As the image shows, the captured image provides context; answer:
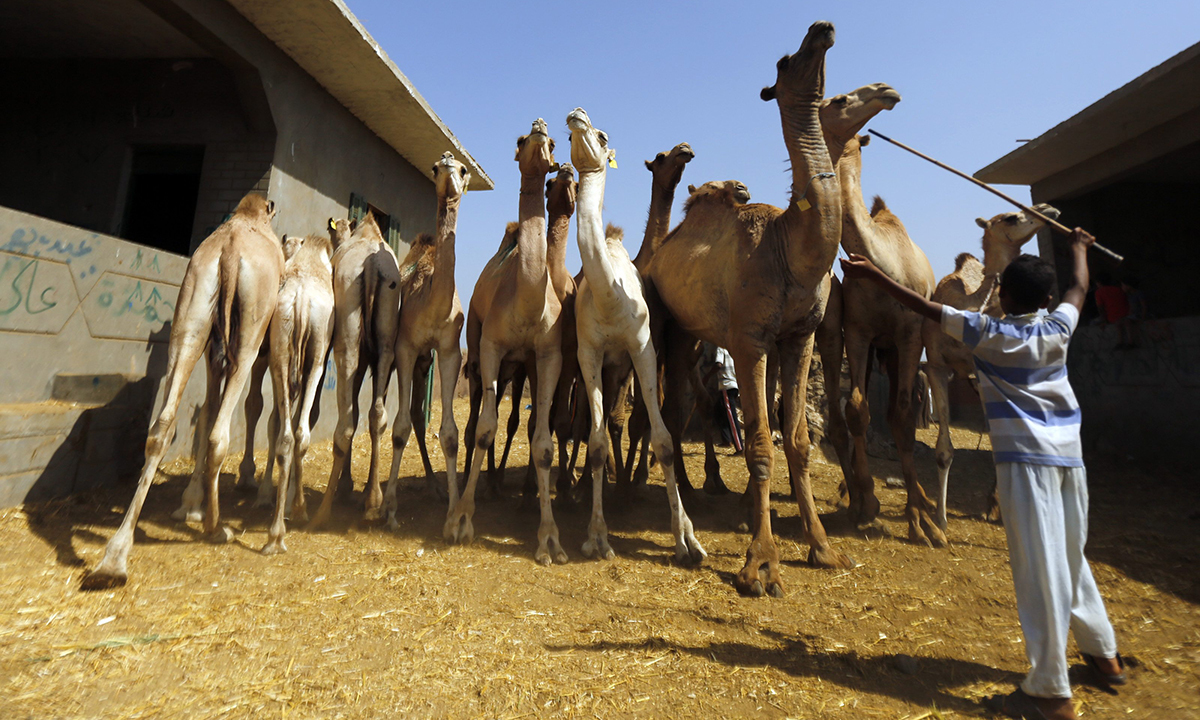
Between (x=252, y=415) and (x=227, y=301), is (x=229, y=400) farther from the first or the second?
(x=252, y=415)

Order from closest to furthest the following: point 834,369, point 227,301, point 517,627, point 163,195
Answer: point 517,627, point 227,301, point 834,369, point 163,195

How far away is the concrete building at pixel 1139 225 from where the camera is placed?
342 inches

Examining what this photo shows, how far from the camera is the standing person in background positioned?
246cm

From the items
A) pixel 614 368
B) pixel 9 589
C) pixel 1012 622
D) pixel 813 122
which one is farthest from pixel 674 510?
pixel 9 589

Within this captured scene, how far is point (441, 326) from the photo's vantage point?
210 inches

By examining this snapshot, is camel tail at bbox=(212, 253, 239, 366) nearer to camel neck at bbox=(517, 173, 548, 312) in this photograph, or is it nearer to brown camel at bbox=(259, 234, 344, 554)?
brown camel at bbox=(259, 234, 344, 554)

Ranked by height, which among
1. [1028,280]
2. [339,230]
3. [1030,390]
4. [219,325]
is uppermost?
[339,230]

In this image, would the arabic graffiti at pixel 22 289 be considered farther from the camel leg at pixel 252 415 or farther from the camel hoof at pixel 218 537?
the camel hoof at pixel 218 537

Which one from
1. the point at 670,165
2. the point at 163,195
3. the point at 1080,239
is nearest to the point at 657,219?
the point at 670,165

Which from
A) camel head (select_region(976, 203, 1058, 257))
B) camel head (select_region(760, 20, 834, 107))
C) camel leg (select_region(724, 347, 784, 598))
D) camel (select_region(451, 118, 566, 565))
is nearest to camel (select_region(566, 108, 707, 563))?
camel (select_region(451, 118, 566, 565))

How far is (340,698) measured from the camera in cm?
244

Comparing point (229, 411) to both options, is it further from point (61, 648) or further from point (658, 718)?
point (658, 718)

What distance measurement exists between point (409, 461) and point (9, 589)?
5148 millimetres

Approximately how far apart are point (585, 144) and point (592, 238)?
79 centimetres
